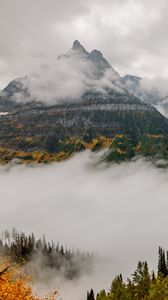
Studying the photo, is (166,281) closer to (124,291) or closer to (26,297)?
(124,291)

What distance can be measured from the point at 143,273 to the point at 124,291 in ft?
72.8

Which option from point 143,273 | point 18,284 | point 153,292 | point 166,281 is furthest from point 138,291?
point 18,284

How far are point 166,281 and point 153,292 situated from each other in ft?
43.7

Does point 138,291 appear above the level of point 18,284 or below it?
below

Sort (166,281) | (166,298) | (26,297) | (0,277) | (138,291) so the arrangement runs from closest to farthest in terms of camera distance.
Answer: (0,277) → (26,297) → (166,298) → (166,281) → (138,291)

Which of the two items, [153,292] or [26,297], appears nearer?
[26,297]

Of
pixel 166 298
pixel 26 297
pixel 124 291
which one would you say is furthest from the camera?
pixel 124 291

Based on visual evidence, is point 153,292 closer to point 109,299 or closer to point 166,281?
point 166,281

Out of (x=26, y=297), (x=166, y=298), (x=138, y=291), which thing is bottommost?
(x=138, y=291)

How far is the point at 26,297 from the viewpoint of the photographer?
116 ft

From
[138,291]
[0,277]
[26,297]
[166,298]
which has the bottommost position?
[138,291]

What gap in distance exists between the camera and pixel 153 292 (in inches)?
4737

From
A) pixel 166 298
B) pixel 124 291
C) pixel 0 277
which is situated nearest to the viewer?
pixel 0 277

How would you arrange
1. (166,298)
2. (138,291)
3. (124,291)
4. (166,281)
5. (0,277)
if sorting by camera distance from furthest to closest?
(138,291), (124,291), (166,281), (166,298), (0,277)
